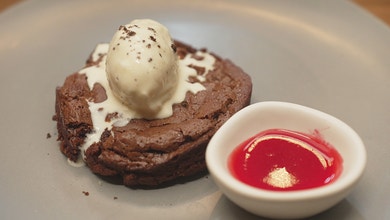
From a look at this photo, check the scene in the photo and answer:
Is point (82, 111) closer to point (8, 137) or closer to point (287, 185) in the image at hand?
point (8, 137)

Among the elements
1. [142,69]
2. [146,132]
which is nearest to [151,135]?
[146,132]

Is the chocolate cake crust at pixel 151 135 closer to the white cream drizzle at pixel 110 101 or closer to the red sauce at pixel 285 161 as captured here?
the white cream drizzle at pixel 110 101

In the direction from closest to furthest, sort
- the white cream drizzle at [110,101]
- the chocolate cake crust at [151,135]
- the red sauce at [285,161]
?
1. the red sauce at [285,161]
2. the chocolate cake crust at [151,135]
3. the white cream drizzle at [110,101]

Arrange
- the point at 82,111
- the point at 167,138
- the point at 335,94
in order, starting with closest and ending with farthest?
the point at 167,138 < the point at 82,111 < the point at 335,94

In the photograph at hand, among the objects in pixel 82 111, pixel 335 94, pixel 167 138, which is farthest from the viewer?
pixel 335 94

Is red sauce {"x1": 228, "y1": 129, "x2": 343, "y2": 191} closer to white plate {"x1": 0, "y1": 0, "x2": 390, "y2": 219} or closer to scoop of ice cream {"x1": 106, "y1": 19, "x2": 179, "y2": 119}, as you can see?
white plate {"x1": 0, "y1": 0, "x2": 390, "y2": 219}

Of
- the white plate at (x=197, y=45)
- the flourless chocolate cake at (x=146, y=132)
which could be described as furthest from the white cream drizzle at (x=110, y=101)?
the white plate at (x=197, y=45)

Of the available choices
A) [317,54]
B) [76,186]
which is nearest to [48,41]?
[76,186]

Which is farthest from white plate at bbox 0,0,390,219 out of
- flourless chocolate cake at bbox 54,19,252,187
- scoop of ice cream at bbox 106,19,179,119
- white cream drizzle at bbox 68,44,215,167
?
scoop of ice cream at bbox 106,19,179,119
